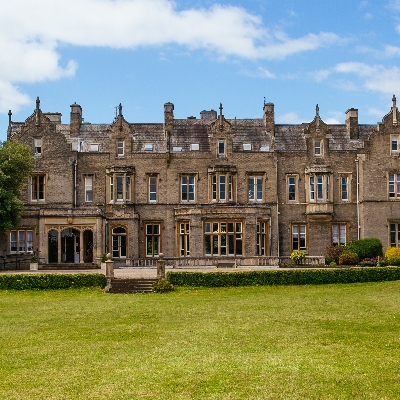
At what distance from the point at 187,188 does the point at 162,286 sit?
17.6 meters

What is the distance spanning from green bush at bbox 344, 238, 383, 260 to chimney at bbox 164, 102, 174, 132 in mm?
16726

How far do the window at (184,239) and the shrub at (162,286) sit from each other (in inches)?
584

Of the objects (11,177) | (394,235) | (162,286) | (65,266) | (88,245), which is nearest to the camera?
(162,286)

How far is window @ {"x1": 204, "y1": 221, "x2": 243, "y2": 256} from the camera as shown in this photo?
156 ft

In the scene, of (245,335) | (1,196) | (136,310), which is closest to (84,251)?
(1,196)

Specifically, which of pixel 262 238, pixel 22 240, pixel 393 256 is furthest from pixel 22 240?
pixel 393 256

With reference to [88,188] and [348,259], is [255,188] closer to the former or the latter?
[348,259]

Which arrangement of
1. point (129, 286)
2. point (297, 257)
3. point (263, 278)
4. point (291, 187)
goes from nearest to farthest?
point (129, 286) → point (263, 278) → point (297, 257) → point (291, 187)

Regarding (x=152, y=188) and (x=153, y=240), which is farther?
(x=152, y=188)

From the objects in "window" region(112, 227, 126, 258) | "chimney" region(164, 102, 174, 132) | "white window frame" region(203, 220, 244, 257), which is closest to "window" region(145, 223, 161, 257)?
"window" region(112, 227, 126, 258)

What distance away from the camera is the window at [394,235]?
4909cm

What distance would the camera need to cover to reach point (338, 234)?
5019 centimetres

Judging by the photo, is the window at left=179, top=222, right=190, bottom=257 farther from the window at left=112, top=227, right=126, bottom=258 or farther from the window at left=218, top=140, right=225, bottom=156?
the window at left=218, top=140, right=225, bottom=156

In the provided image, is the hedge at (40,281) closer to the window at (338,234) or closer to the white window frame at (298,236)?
the white window frame at (298,236)
